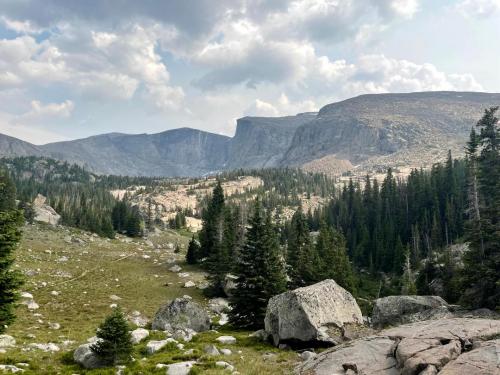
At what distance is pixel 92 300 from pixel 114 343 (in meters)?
23.9

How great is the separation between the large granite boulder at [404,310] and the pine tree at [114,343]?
20538 mm

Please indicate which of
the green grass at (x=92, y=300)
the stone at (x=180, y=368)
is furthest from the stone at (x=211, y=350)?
the stone at (x=180, y=368)

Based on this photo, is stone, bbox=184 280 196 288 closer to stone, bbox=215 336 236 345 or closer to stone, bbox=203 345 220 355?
stone, bbox=215 336 236 345

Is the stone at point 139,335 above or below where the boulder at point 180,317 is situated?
above

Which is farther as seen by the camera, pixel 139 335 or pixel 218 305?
pixel 218 305

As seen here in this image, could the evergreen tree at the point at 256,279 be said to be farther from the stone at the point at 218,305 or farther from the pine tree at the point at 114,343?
the pine tree at the point at 114,343

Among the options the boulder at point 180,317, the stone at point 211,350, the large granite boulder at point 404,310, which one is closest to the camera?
the stone at point 211,350

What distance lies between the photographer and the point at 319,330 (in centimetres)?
2358

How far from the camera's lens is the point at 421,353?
14.4m

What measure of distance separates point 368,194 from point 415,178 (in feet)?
62.2

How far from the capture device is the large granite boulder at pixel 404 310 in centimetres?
3055

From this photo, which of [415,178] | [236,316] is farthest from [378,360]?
[415,178]

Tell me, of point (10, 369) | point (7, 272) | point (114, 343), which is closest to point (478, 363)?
point (114, 343)

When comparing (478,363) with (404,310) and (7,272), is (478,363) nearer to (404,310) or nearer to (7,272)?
(404,310)
